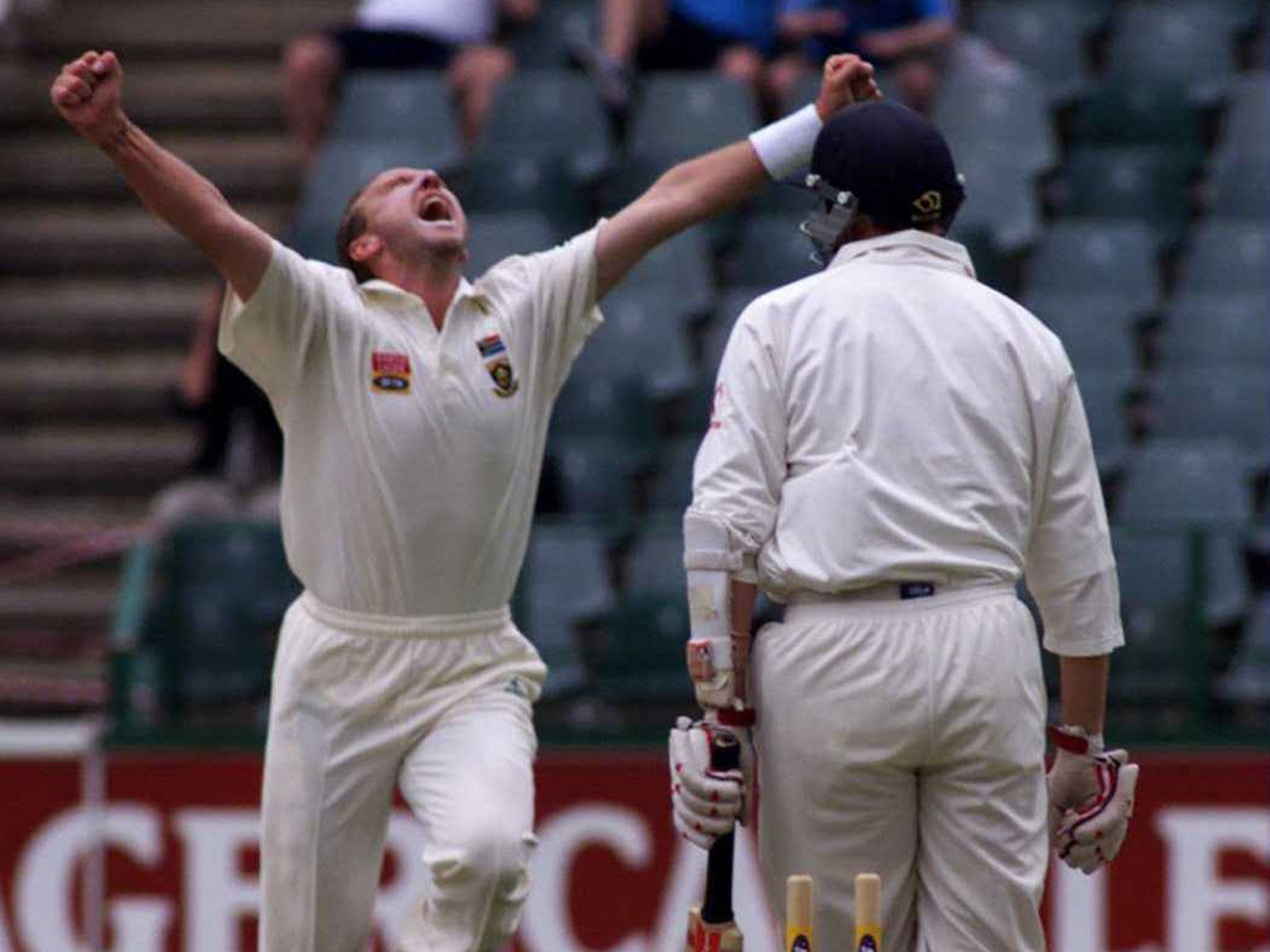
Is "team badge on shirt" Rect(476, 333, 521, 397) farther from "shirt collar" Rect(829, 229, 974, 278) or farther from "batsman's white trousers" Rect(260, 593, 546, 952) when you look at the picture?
"shirt collar" Rect(829, 229, 974, 278)

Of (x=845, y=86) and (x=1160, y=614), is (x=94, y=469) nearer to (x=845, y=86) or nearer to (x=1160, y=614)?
(x=1160, y=614)

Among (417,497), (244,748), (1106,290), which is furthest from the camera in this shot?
(1106,290)

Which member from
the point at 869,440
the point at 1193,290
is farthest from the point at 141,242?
the point at 869,440

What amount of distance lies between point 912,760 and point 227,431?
16.7 feet

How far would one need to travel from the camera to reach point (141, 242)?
12547mm

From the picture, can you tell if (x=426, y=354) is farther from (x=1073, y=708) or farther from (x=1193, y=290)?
(x=1193, y=290)

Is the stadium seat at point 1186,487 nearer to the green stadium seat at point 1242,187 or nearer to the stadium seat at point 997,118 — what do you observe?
the green stadium seat at point 1242,187

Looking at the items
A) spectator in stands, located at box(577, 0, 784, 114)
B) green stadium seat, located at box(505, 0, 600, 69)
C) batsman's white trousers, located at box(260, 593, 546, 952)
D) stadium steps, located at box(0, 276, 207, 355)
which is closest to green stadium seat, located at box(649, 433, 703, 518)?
spectator in stands, located at box(577, 0, 784, 114)

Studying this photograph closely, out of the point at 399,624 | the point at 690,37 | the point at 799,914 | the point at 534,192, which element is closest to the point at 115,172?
the point at 534,192

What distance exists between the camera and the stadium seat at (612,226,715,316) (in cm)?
1079

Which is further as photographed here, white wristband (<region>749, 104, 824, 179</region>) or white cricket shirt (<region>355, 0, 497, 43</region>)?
white cricket shirt (<region>355, 0, 497, 43</region>)

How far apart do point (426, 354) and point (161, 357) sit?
5784 mm

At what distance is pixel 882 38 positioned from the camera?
11133 mm

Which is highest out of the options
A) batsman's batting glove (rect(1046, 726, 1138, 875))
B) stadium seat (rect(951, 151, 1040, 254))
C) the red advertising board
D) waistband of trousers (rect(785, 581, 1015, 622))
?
stadium seat (rect(951, 151, 1040, 254))
